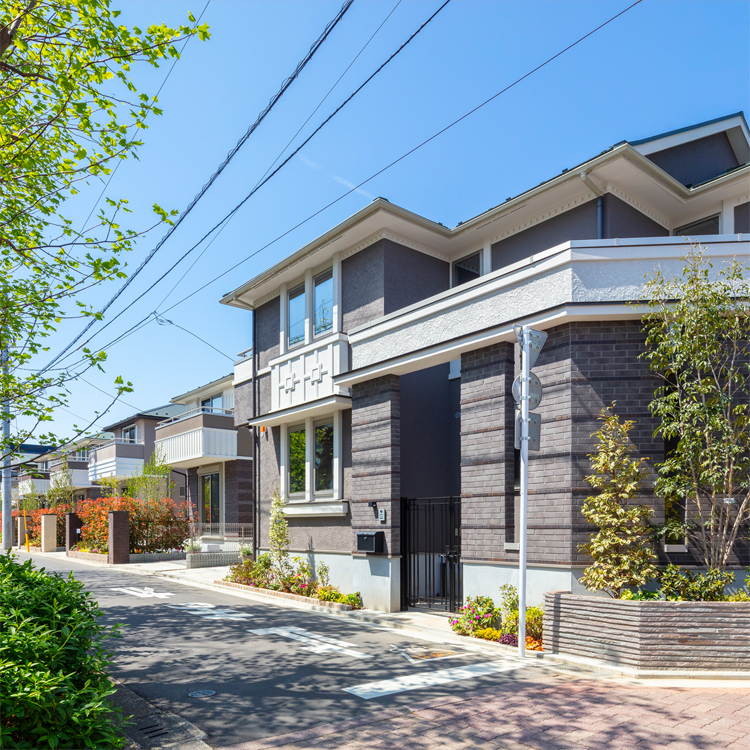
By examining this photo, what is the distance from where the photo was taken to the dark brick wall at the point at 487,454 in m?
9.75

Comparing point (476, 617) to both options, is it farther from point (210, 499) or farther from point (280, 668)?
point (210, 499)

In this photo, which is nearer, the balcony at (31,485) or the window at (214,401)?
the window at (214,401)

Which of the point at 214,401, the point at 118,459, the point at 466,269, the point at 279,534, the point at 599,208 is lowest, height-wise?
the point at 279,534

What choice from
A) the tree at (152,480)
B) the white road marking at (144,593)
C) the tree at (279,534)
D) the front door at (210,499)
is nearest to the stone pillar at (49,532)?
the tree at (152,480)

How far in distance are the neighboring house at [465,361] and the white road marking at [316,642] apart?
7.19ft

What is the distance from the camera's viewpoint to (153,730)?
5.59 meters

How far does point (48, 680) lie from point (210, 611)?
8648 mm

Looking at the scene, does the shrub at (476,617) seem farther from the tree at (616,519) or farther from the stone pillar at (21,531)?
the stone pillar at (21,531)

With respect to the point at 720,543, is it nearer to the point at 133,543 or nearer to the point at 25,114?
the point at 25,114

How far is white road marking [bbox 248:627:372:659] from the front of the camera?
8.59 metres

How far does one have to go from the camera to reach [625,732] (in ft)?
A: 17.5

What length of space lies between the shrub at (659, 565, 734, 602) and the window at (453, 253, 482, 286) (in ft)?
26.8

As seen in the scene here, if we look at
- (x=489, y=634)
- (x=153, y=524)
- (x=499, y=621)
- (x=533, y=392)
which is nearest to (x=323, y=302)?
(x=533, y=392)

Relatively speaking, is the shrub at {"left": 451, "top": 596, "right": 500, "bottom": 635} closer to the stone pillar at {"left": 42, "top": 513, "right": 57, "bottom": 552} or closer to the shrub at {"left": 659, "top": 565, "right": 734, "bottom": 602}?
the shrub at {"left": 659, "top": 565, "right": 734, "bottom": 602}
